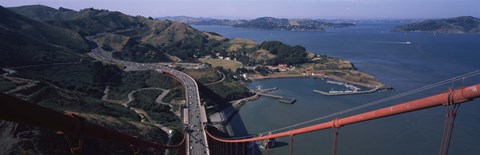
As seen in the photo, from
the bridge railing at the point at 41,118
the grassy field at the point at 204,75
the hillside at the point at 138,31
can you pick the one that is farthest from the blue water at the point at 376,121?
the bridge railing at the point at 41,118

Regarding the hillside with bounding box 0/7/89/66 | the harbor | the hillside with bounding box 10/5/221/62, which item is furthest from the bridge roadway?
the hillside with bounding box 10/5/221/62

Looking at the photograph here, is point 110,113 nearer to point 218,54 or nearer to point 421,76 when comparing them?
point 421,76

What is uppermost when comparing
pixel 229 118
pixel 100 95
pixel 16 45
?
pixel 16 45

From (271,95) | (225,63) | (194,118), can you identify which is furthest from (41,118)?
(225,63)

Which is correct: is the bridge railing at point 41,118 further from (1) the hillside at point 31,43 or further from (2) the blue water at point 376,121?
(1) the hillside at point 31,43

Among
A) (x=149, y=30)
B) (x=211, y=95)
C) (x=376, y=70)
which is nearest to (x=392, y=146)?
(x=211, y=95)

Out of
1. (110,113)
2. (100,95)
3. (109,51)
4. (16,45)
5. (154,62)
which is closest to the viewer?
(110,113)

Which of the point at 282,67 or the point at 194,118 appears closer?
the point at 194,118

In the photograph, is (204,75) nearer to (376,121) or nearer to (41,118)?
(376,121)
